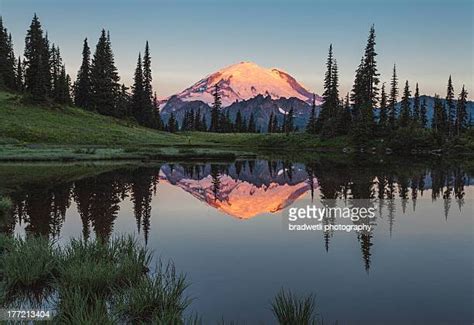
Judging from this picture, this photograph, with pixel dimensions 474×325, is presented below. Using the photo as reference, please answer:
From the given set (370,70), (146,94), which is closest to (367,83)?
(370,70)

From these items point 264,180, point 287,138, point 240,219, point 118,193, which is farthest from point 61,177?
point 287,138

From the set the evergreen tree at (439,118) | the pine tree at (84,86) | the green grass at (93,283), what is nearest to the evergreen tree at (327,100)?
the evergreen tree at (439,118)

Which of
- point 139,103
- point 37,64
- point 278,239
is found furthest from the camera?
point 139,103

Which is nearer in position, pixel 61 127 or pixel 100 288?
pixel 100 288

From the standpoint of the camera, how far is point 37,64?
312 ft

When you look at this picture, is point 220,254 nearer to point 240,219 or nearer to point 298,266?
point 298,266

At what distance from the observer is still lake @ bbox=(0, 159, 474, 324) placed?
8742mm

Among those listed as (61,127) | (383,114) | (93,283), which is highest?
(383,114)

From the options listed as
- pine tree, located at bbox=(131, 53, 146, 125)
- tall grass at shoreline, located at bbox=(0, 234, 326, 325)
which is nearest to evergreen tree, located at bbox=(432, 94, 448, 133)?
pine tree, located at bbox=(131, 53, 146, 125)

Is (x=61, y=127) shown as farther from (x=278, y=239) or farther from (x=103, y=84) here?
(x=278, y=239)

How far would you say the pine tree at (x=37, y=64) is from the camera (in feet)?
285

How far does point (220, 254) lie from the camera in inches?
484

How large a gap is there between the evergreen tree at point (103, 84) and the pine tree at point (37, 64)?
32.2ft

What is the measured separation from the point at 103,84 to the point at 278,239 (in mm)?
92559
